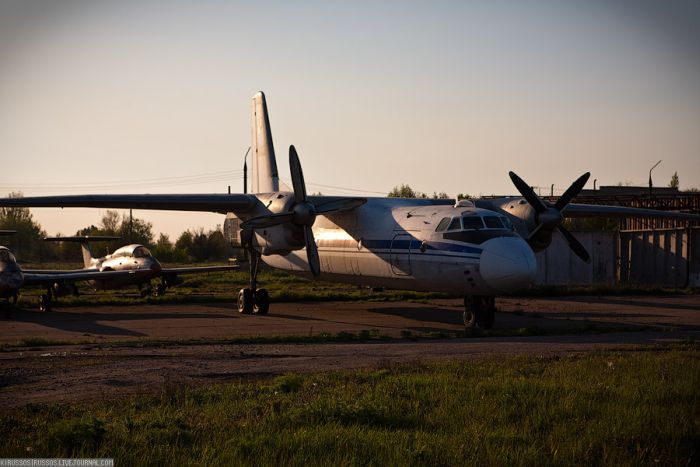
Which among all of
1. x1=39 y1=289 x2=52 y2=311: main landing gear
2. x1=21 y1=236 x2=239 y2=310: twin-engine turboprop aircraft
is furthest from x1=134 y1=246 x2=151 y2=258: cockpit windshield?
x1=39 y1=289 x2=52 y2=311: main landing gear

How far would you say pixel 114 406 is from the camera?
9641 millimetres

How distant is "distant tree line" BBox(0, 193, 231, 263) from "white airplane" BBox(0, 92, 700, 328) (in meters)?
52.6

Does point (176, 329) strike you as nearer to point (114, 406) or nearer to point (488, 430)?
point (114, 406)

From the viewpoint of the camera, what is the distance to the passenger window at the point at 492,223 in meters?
20.7

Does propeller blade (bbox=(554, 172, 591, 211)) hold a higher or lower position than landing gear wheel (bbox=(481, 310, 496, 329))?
higher

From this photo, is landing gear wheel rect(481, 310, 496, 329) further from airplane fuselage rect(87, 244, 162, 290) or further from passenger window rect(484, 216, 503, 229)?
airplane fuselage rect(87, 244, 162, 290)

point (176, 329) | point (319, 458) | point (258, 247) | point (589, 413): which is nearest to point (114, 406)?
point (319, 458)

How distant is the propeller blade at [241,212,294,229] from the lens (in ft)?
77.9

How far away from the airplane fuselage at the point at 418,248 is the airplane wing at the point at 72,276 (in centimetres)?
793

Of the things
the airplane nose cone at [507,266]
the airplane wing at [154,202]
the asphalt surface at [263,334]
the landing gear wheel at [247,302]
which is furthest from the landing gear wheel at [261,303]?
the airplane nose cone at [507,266]

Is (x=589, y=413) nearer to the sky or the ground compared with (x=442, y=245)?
nearer to the ground

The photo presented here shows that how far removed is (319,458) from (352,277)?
59.0ft

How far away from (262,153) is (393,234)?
881 centimetres

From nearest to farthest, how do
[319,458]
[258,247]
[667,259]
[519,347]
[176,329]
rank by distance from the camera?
[319,458]
[519,347]
[176,329]
[258,247]
[667,259]
